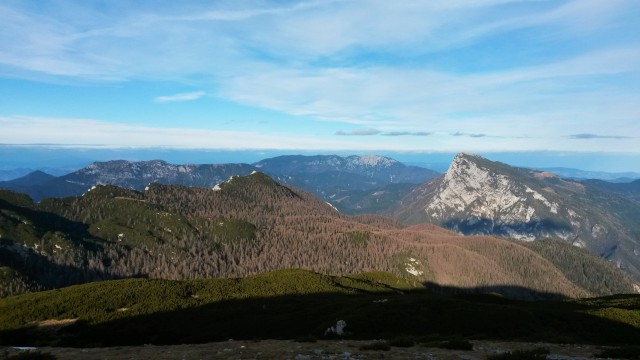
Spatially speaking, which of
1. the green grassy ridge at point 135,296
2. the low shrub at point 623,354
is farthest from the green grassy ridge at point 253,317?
the low shrub at point 623,354

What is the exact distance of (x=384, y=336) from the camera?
1875 inches

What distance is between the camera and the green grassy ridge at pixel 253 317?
52375mm

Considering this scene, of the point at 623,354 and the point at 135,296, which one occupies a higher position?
the point at 623,354

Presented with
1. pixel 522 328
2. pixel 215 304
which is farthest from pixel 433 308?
pixel 215 304

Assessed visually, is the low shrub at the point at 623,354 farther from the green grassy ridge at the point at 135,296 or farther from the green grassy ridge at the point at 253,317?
the green grassy ridge at the point at 135,296

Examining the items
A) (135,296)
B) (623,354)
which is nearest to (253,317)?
(135,296)

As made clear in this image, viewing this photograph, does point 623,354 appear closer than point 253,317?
Yes

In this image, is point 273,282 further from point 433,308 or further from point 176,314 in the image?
point 433,308

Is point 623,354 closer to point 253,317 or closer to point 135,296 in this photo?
point 253,317

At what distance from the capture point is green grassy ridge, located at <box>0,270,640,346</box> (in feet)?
172

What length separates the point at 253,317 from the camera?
6725 centimetres

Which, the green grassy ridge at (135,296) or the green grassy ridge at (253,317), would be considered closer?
the green grassy ridge at (253,317)

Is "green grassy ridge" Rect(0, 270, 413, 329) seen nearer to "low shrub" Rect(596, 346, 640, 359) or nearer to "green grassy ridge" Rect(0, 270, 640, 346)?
"green grassy ridge" Rect(0, 270, 640, 346)

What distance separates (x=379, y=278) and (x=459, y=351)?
116m
